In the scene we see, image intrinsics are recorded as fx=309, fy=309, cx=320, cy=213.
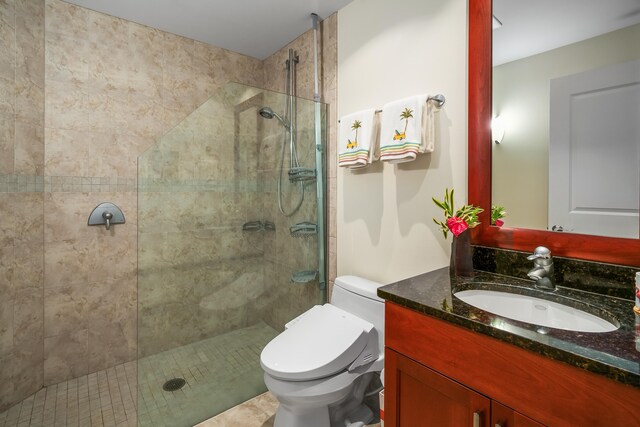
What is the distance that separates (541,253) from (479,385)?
530mm

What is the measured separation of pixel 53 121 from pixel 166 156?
909 mm

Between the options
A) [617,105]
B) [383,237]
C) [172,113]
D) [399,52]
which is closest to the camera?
[617,105]

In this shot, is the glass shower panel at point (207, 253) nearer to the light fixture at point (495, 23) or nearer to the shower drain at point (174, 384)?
the shower drain at point (174, 384)

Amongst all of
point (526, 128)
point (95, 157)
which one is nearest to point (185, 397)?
point (95, 157)

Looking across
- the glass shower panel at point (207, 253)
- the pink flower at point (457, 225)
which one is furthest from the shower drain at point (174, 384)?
the pink flower at point (457, 225)

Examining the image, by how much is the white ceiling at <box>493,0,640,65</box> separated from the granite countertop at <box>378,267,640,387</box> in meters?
0.86

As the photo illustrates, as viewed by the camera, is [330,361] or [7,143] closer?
[330,361]

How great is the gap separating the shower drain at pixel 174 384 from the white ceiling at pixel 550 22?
2134mm

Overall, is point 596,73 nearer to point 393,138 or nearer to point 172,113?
point 393,138

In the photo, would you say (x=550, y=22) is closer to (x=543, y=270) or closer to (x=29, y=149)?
(x=543, y=270)

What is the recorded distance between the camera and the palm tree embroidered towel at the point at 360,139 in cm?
165

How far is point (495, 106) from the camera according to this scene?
125 centimetres

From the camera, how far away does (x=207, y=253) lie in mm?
1713

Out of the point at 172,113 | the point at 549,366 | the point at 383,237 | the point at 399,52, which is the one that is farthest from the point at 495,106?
the point at 172,113
